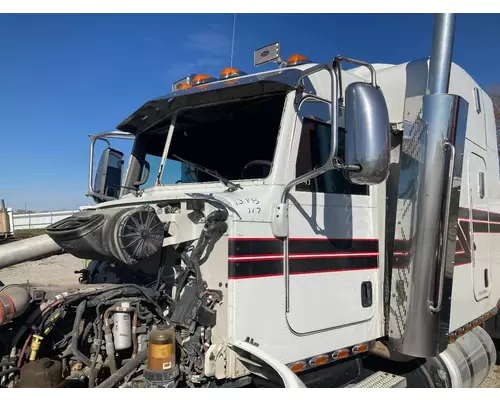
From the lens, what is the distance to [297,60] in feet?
11.6

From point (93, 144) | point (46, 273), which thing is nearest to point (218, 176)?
point (93, 144)

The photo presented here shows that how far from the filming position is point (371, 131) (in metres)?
2.59

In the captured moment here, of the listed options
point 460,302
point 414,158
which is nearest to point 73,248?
point 414,158

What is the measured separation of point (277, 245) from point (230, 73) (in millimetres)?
1586

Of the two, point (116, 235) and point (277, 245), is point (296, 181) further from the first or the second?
point (116, 235)

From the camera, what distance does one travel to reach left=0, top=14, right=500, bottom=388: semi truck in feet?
8.92

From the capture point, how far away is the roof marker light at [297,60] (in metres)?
3.50

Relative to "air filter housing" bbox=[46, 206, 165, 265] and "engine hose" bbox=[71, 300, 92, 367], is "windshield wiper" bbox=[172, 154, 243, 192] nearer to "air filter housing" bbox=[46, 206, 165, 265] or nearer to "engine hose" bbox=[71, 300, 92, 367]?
"air filter housing" bbox=[46, 206, 165, 265]

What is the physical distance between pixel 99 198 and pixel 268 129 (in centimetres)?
237

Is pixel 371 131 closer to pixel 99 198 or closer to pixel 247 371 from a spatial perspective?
pixel 247 371

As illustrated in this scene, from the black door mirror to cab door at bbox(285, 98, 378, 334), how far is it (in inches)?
97.2

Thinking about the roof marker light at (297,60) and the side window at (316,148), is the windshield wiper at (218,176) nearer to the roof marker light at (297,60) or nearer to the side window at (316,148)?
the side window at (316,148)

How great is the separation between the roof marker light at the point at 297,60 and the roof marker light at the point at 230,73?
39cm

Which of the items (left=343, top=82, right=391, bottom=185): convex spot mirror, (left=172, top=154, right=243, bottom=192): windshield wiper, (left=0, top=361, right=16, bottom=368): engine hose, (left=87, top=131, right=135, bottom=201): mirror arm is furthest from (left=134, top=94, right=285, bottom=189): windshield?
(left=0, top=361, right=16, bottom=368): engine hose
